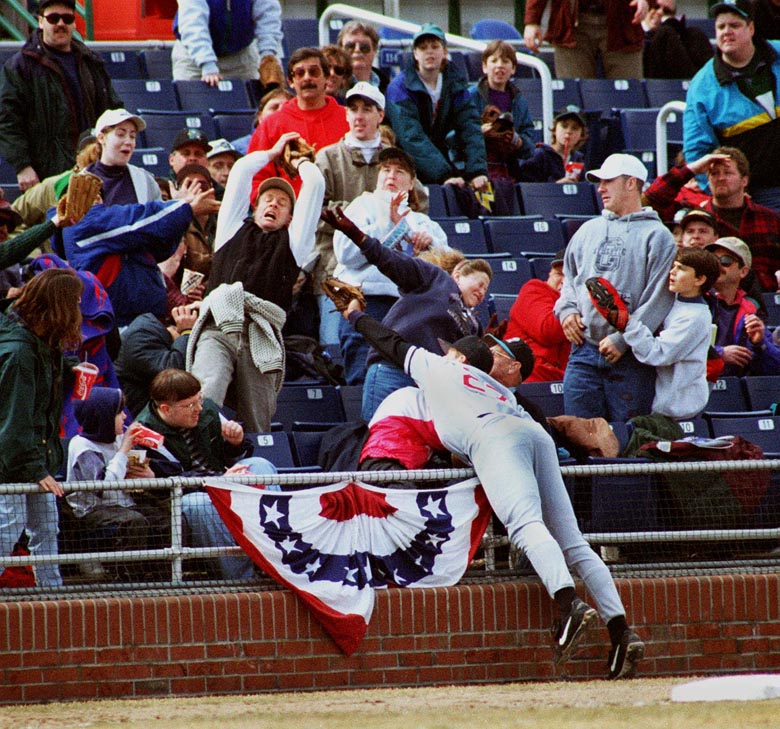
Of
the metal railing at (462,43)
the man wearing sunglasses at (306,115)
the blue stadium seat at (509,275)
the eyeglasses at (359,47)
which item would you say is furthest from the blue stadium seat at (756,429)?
the metal railing at (462,43)

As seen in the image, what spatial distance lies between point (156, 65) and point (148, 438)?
7.55 meters

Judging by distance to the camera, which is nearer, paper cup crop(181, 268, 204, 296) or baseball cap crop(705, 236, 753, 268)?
paper cup crop(181, 268, 204, 296)

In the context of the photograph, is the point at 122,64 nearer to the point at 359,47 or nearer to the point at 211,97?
the point at 211,97

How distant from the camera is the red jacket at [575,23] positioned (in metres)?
14.3

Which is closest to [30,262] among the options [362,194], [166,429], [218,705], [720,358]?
[166,429]

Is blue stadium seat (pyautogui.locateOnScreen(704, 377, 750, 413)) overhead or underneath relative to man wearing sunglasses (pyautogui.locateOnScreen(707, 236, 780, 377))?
underneath

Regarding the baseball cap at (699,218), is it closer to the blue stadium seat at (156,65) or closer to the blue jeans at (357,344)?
the blue jeans at (357,344)

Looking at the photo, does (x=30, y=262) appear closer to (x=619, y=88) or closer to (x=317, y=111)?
(x=317, y=111)

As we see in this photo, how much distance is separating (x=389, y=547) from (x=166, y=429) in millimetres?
1217

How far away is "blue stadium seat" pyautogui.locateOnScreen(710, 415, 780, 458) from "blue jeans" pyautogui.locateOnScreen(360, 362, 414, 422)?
1.87 m

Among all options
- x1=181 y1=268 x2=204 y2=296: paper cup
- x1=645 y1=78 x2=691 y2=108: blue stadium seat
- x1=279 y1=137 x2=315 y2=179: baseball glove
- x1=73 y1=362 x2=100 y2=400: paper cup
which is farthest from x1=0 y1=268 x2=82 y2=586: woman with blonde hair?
x1=645 y1=78 x2=691 y2=108: blue stadium seat

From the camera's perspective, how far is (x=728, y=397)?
1002 centimetres

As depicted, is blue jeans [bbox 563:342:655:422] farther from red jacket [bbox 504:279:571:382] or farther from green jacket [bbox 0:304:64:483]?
green jacket [bbox 0:304:64:483]

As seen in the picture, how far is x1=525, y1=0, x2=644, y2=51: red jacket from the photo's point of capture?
14.3 metres
